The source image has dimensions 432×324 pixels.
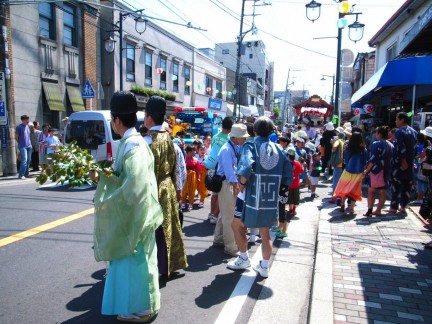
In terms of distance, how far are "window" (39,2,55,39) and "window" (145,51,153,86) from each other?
758 centimetres

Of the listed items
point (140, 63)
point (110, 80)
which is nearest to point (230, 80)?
point (140, 63)

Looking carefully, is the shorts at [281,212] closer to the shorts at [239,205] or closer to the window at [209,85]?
the shorts at [239,205]

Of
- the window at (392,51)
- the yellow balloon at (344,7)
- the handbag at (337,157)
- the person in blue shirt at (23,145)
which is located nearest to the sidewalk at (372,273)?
the handbag at (337,157)

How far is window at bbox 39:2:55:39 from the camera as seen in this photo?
14492 mm

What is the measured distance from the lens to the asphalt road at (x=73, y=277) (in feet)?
10.4

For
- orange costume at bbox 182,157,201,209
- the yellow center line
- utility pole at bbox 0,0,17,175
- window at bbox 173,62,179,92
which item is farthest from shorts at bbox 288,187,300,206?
window at bbox 173,62,179,92

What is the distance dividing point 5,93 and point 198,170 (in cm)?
683

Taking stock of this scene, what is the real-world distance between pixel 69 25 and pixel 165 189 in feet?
49.6

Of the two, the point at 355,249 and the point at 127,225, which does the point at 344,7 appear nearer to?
the point at 355,249

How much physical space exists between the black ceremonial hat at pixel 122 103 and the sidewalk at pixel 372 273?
7.70 feet

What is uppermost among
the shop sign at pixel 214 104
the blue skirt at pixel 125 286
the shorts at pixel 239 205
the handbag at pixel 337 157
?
the shop sign at pixel 214 104

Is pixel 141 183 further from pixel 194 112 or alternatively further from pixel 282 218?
pixel 194 112

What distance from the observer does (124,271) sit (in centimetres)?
279

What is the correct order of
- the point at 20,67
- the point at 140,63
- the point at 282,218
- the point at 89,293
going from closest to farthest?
the point at 89,293
the point at 282,218
the point at 20,67
the point at 140,63
